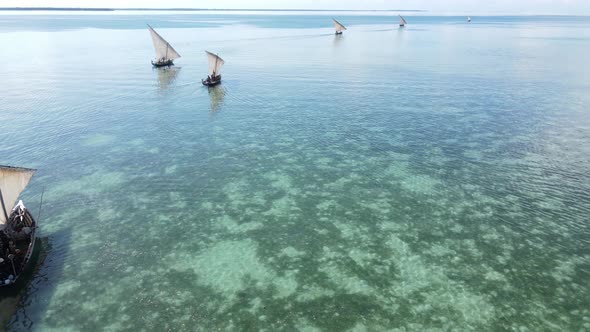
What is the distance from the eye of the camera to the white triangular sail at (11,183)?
2323 cm

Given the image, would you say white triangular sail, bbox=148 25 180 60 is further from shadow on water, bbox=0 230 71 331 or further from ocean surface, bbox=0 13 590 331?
shadow on water, bbox=0 230 71 331

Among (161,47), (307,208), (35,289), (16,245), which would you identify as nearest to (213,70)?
(161,47)

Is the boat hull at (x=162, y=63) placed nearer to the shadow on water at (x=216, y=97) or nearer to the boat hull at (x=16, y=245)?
the shadow on water at (x=216, y=97)

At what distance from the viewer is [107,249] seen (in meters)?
25.6

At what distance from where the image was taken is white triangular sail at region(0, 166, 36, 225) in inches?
915

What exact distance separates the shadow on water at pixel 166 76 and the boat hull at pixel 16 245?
157 feet

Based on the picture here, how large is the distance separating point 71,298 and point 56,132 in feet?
107

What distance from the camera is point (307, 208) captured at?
30500 millimetres

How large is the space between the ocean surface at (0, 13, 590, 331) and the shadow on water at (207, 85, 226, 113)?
599 millimetres

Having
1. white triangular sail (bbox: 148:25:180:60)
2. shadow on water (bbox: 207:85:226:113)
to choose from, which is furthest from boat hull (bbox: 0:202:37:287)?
white triangular sail (bbox: 148:25:180:60)

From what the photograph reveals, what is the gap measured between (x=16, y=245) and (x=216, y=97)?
43404mm

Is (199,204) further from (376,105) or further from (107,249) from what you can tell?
(376,105)

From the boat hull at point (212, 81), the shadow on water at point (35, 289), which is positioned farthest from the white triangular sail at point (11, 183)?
the boat hull at point (212, 81)

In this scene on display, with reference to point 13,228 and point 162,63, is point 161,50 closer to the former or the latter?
point 162,63
